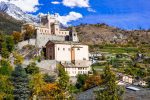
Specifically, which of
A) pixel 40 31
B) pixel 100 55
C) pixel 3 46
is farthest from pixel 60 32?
pixel 100 55

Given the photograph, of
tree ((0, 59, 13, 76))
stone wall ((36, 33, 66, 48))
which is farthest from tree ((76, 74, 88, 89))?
stone wall ((36, 33, 66, 48))

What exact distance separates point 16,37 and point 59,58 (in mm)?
12551

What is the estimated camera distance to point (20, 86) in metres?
47.9

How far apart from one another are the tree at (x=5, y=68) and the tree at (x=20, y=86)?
1512 centimetres

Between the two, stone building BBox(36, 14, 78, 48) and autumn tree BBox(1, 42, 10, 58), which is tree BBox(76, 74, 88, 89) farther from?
stone building BBox(36, 14, 78, 48)

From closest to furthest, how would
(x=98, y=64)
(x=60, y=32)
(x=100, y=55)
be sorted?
(x=60, y=32), (x=98, y=64), (x=100, y=55)

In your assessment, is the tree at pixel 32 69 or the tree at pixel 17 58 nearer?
the tree at pixel 32 69

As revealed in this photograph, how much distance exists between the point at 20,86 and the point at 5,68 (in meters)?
20.8

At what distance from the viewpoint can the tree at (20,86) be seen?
4706cm

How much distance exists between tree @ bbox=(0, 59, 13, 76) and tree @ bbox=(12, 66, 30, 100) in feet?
49.6

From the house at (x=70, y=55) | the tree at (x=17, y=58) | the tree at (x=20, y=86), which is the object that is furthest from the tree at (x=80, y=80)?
the tree at (x=20, y=86)

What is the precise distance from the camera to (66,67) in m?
79.7

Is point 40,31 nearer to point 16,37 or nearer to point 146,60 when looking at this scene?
point 16,37

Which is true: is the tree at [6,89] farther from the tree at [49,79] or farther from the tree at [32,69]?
the tree at [32,69]
